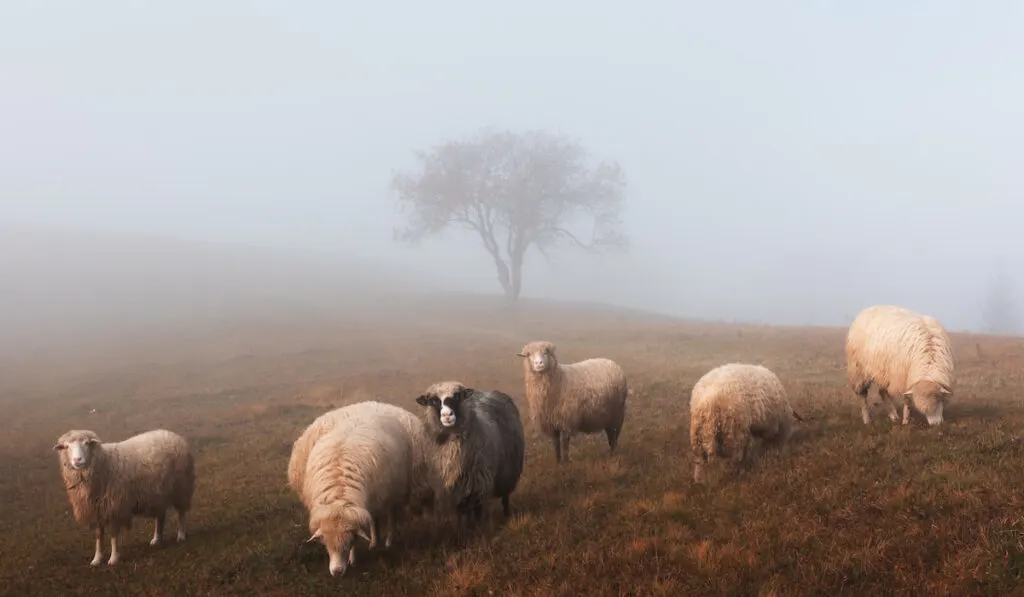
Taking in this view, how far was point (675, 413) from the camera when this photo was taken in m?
16.6

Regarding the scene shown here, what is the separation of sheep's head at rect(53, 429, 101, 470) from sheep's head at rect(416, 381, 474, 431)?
5196 millimetres

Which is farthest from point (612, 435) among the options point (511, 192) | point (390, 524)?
point (511, 192)

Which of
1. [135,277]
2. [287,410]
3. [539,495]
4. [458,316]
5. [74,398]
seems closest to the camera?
[539,495]

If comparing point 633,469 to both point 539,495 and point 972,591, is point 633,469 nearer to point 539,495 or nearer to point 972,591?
point 539,495

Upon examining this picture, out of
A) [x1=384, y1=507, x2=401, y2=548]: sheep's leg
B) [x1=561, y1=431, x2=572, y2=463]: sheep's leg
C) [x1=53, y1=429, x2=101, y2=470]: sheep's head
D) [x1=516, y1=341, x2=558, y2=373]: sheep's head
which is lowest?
[x1=384, y1=507, x2=401, y2=548]: sheep's leg

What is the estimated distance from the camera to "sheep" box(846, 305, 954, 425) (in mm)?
9836

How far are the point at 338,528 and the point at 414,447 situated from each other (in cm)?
214

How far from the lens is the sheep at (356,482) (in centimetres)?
689

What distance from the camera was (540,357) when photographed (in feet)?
38.5

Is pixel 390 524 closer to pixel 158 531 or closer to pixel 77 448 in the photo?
pixel 158 531

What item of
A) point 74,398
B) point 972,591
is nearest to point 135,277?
point 74,398

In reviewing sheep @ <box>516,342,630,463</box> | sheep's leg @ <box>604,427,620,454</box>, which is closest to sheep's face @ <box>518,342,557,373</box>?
sheep @ <box>516,342,630,463</box>

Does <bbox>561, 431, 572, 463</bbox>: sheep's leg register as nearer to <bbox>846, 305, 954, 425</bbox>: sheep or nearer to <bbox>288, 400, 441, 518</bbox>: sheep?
<bbox>288, 400, 441, 518</bbox>: sheep

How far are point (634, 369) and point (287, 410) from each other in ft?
48.4
